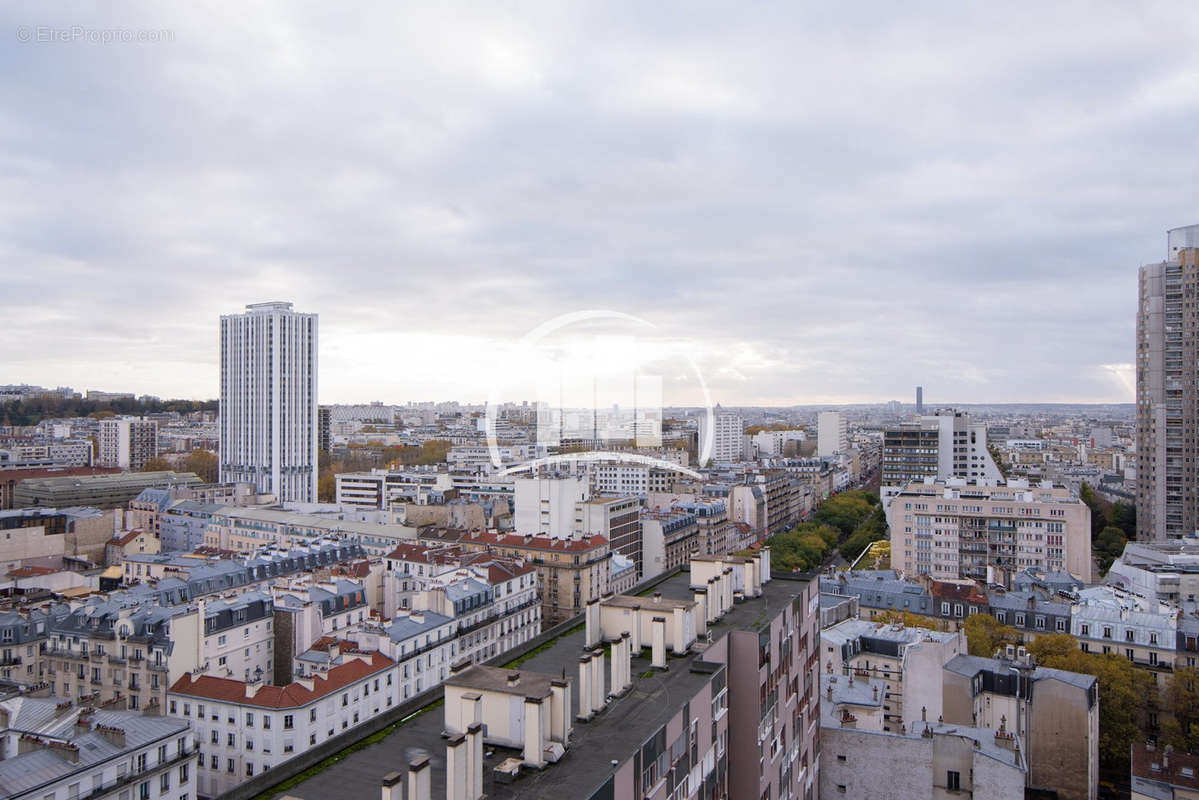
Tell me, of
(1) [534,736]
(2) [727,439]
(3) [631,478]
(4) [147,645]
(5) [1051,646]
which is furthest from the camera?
(2) [727,439]

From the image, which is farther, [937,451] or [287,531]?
[937,451]

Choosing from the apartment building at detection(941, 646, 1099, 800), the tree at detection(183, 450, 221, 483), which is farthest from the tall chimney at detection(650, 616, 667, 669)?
the tree at detection(183, 450, 221, 483)

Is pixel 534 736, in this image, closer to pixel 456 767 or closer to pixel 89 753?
pixel 456 767

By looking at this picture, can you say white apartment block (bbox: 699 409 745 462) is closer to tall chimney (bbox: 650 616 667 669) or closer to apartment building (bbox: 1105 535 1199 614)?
apartment building (bbox: 1105 535 1199 614)

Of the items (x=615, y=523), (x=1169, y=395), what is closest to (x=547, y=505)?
(x=615, y=523)

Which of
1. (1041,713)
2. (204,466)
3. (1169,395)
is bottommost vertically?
(1041,713)

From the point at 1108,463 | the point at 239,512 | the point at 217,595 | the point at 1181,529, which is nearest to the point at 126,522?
the point at 239,512
